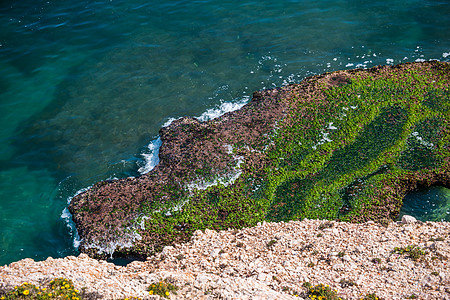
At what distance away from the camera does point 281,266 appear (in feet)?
49.3

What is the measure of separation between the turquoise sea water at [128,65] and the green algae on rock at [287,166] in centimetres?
252

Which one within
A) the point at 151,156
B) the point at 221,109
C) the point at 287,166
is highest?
the point at 221,109

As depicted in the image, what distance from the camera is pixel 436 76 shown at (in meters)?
25.4

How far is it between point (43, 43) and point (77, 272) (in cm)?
2550

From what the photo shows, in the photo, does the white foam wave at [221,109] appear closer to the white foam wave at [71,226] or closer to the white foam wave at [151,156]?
the white foam wave at [151,156]

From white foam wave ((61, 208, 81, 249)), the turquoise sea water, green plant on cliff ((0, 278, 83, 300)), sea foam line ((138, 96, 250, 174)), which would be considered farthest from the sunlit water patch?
white foam wave ((61, 208, 81, 249))

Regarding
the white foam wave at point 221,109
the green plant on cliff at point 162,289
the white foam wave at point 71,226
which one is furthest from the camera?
the white foam wave at point 221,109

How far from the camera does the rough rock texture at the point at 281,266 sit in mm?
13266

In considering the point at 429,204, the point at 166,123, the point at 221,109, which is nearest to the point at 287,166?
the point at 429,204

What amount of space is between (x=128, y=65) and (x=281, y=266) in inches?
866

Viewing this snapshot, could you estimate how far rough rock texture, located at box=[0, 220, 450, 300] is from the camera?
43.5 feet

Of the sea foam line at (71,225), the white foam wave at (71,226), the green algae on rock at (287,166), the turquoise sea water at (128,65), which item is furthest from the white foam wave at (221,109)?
the white foam wave at (71,226)

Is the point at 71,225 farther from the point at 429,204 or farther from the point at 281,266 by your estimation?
the point at 429,204

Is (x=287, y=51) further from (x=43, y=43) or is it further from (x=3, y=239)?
(x=3, y=239)
